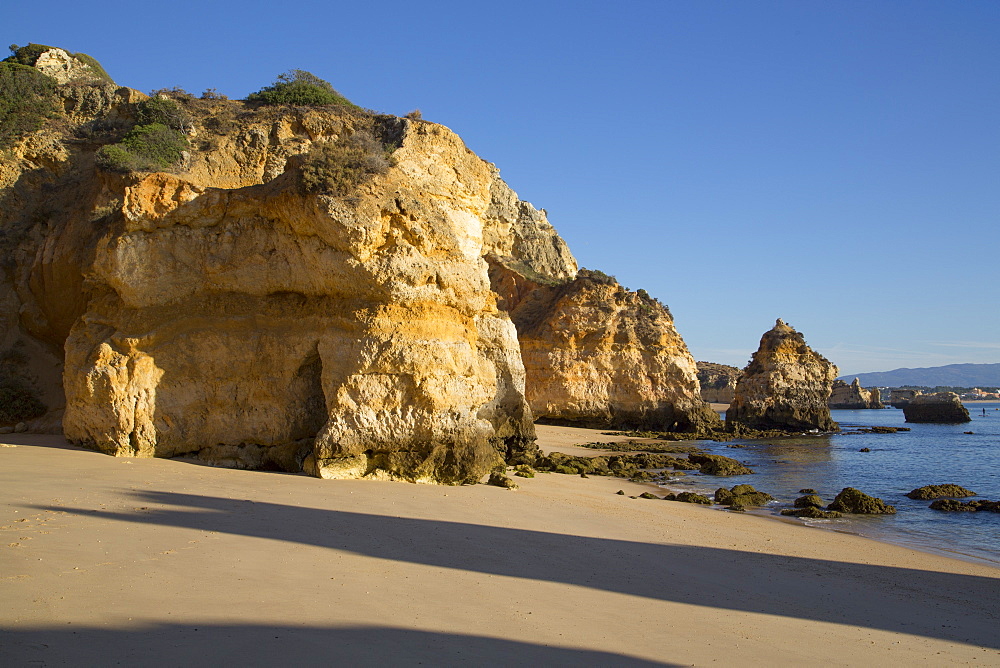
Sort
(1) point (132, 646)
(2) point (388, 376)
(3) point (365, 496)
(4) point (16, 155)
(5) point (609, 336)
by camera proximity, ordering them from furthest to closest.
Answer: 1. (5) point (609, 336)
2. (4) point (16, 155)
3. (2) point (388, 376)
4. (3) point (365, 496)
5. (1) point (132, 646)

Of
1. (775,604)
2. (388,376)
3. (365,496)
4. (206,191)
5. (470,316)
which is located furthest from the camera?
(470,316)

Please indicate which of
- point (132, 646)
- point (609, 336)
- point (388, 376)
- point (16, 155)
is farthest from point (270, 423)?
point (609, 336)

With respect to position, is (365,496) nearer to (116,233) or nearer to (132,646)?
(132,646)

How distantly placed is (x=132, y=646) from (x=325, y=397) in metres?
7.84

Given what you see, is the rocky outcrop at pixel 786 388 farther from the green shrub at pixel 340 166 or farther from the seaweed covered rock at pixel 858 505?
the green shrub at pixel 340 166

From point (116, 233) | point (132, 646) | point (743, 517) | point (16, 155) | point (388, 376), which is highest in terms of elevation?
point (16, 155)

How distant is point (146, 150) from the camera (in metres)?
14.7

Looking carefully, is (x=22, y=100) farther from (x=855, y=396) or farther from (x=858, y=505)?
(x=855, y=396)

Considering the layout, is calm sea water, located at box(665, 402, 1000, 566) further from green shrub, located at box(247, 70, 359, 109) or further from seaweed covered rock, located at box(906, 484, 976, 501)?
green shrub, located at box(247, 70, 359, 109)

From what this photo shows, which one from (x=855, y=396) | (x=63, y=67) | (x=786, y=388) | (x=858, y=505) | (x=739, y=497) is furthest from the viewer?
(x=855, y=396)

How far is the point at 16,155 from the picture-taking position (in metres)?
16.1

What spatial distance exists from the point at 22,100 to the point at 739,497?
68.6 ft

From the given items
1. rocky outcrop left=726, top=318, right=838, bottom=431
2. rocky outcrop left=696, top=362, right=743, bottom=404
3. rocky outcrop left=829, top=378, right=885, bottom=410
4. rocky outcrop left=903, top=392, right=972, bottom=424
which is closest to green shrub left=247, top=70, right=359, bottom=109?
rocky outcrop left=726, top=318, right=838, bottom=431

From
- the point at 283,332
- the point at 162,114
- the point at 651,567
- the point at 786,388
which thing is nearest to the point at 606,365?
the point at 786,388
